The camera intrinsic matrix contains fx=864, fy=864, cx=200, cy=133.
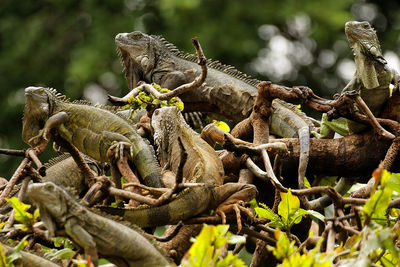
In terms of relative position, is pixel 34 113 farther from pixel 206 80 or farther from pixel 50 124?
pixel 206 80

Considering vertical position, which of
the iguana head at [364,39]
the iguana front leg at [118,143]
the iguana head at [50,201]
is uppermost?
the iguana head at [364,39]

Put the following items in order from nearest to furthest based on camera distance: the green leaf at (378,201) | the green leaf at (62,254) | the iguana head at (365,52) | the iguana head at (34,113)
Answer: the green leaf at (378,201) → the green leaf at (62,254) → the iguana head at (365,52) → the iguana head at (34,113)

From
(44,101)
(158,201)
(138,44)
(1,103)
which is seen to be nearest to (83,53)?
(1,103)

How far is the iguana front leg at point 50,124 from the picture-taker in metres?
4.36

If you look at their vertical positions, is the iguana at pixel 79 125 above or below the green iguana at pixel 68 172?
above

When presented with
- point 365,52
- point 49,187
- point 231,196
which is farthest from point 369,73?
point 49,187

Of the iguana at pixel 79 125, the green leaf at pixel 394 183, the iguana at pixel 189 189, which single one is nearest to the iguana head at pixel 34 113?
the iguana at pixel 79 125

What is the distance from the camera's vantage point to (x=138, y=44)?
6.45 metres

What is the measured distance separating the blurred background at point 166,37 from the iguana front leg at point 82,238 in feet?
26.9

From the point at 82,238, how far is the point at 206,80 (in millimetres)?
3302

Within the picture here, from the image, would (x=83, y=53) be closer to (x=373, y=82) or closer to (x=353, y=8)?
(x=353, y=8)

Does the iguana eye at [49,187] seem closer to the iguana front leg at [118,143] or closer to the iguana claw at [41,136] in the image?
the iguana front leg at [118,143]

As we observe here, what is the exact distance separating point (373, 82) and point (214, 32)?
26.7 ft

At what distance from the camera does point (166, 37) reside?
1205cm
